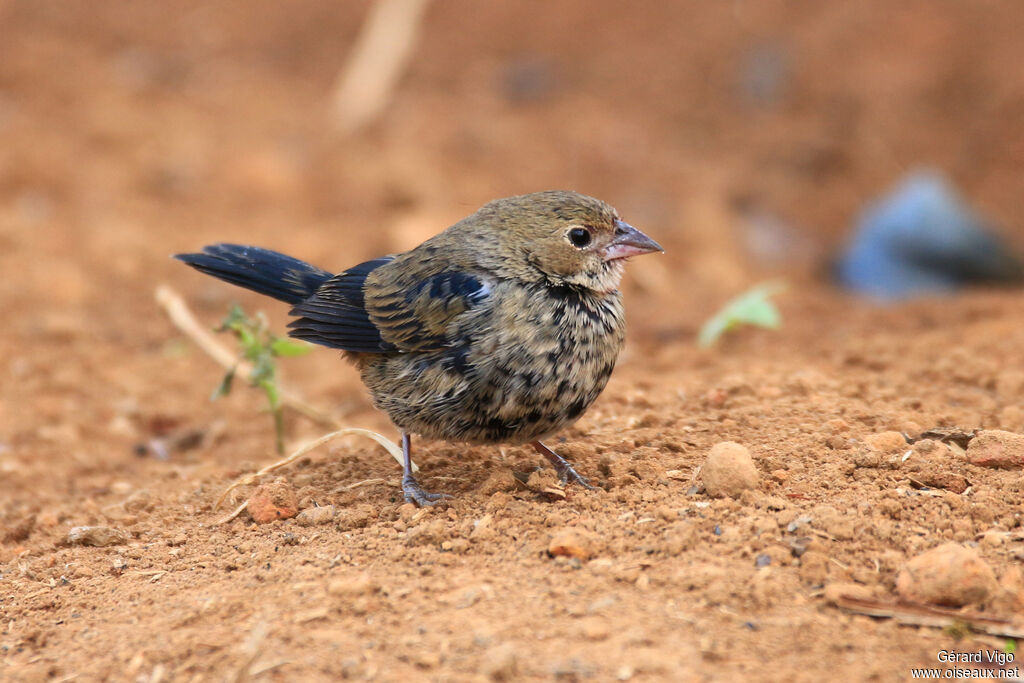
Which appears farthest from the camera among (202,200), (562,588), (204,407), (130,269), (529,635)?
(202,200)

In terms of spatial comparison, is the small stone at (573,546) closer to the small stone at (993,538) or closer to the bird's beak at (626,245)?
the small stone at (993,538)

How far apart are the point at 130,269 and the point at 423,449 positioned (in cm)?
376

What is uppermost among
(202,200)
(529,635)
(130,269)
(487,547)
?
(202,200)

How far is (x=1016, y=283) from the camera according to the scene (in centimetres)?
768

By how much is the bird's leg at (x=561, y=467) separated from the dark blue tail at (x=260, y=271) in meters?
1.24

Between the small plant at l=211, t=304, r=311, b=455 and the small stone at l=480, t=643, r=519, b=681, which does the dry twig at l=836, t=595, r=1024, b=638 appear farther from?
the small plant at l=211, t=304, r=311, b=455

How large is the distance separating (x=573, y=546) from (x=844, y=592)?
2.62 ft

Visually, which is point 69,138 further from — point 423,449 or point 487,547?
point 487,547

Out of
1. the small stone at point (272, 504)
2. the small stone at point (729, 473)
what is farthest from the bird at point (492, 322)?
the small stone at point (729, 473)

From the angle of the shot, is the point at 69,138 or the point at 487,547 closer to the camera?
the point at 487,547

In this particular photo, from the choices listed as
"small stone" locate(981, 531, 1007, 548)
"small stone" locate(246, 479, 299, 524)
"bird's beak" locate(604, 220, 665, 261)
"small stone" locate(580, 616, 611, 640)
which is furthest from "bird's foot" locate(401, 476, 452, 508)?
"small stone" locate(981, 531, 1007, 548)

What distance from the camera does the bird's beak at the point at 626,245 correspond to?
4.15 meters

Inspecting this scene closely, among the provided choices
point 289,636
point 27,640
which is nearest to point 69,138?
point 27,640

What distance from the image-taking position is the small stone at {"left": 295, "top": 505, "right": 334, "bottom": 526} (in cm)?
370
